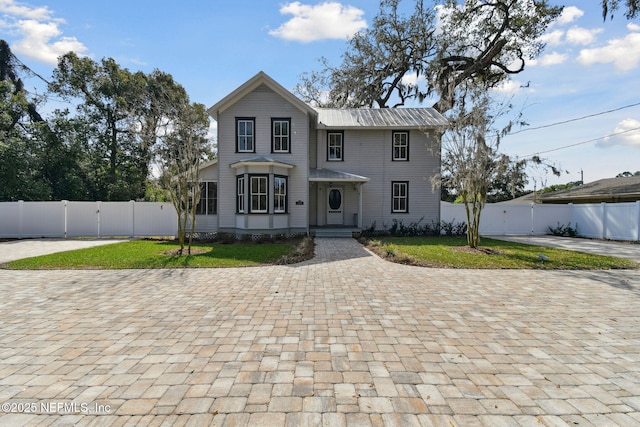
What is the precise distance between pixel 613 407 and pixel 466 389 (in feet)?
3.84

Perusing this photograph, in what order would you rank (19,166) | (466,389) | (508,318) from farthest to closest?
(19,166)
(508,318)
(466,389)

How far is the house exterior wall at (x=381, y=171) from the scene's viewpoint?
18.3 m

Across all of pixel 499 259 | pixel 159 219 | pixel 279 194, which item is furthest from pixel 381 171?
pixel 159 219

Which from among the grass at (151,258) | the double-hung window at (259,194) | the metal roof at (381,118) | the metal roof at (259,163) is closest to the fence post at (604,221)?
the metal roof at (381,118)

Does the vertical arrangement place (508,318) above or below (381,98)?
below

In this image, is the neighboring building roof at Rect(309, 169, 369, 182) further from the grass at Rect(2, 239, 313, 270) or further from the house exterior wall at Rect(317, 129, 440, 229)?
the grass at Rect(2, 239, 313, 270)

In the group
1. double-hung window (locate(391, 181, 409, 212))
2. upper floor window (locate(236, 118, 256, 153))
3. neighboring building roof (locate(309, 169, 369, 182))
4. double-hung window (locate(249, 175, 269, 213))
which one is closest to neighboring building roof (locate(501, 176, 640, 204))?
double-hung window (locate(391, 181, 409, 212))

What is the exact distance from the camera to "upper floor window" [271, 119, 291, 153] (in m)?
16.3

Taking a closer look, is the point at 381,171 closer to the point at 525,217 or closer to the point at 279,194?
the point at 279,194

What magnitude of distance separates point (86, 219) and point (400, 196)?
17058 millimetres

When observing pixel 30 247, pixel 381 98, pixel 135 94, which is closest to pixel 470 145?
pixel 381 98

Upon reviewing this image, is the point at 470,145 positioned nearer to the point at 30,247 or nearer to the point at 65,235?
the point at 30,247

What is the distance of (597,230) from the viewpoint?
17.1 m

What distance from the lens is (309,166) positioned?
57.3 ft
